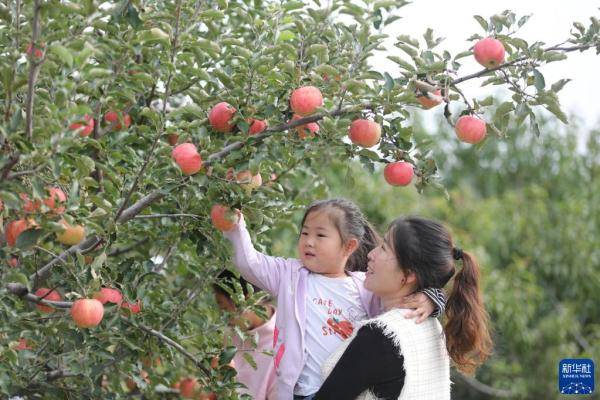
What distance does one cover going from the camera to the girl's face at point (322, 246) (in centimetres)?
247

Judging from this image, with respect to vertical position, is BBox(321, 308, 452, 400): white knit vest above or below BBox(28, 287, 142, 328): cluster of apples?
below

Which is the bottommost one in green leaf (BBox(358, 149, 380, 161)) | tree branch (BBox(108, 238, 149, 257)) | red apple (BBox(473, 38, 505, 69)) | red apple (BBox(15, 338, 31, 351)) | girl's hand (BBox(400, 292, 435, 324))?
tree branch (BBox(108, 238, 149, 257))

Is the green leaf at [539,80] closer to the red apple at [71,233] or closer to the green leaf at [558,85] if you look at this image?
the green leaf at [558,85]

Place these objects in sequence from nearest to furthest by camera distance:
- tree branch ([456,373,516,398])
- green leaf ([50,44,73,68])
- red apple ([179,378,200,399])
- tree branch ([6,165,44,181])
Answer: green leaf ([50,44,73,68]) → tree branch ([6,165,44,181]) → red apple ([179,378,200,399]) → tree branch ([456,373,516,398])

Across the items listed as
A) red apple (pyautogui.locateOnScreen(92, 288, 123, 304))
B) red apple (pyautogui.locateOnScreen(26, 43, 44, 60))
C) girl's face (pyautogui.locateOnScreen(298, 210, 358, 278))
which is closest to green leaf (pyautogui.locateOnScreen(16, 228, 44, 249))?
red apple (pyautogui.locateOnScreen(92, 288, 123, 304))

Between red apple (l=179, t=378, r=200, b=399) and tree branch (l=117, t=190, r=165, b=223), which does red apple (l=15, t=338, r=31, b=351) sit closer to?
tree branch (l=117, t=190, r=165, b=223)

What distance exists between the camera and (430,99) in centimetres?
214

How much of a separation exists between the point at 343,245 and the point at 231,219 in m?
0.41

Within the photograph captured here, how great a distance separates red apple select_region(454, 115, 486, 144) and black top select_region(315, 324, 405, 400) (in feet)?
1.73

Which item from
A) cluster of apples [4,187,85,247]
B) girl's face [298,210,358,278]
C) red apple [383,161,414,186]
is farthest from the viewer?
girl's face [298,210,358,278]

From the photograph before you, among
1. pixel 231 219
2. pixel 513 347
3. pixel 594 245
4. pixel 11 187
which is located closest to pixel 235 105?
pixel 231 219

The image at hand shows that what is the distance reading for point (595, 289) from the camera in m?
8.05

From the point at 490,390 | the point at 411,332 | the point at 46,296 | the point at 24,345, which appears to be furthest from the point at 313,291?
the point at 490,390

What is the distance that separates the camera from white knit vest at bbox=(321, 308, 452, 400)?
2.19 meters
